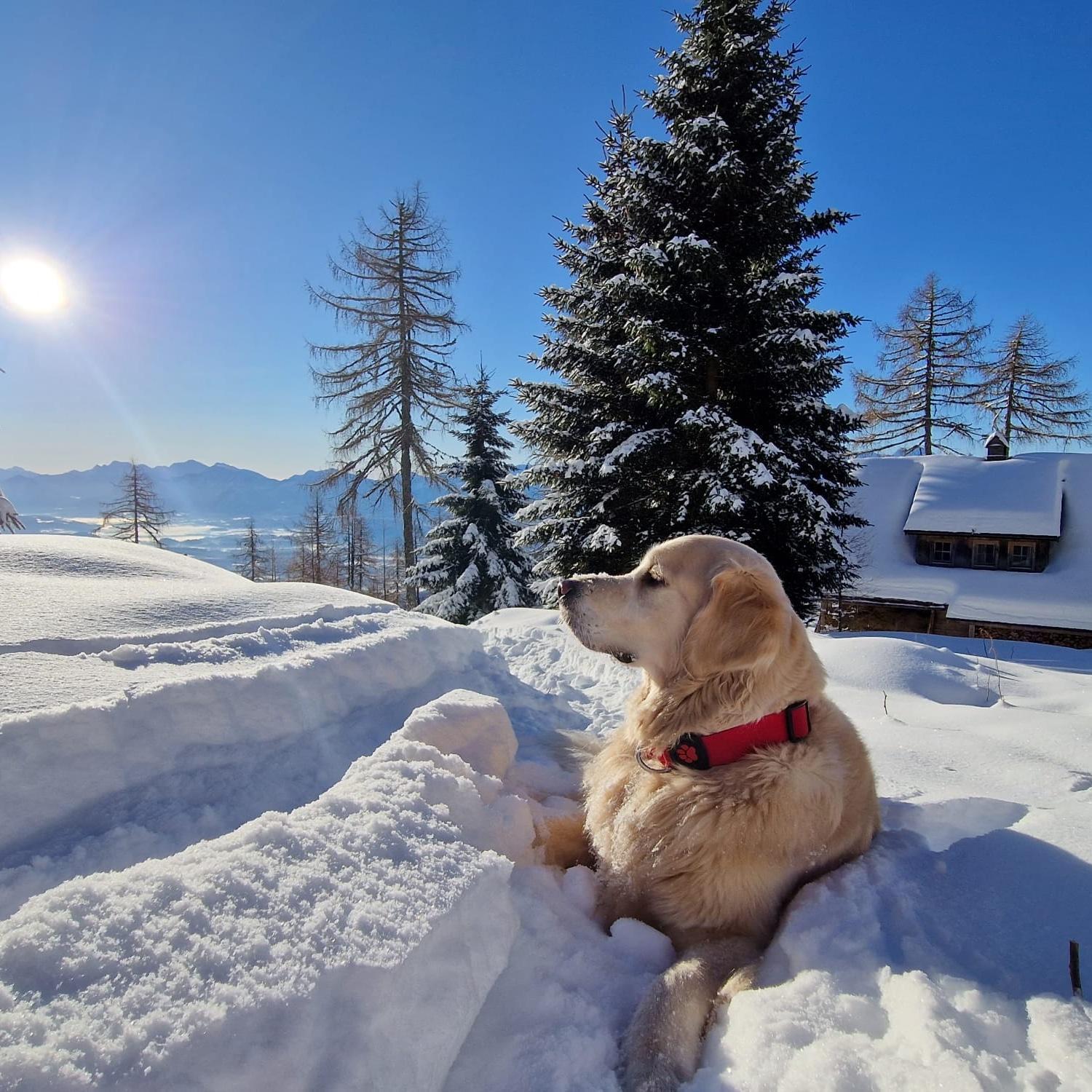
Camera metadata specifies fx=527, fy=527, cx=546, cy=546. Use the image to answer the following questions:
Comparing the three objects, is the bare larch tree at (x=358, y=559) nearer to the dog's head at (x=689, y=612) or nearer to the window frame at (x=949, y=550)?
the window frame at (x=949, y=550)

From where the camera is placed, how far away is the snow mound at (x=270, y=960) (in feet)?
2.83

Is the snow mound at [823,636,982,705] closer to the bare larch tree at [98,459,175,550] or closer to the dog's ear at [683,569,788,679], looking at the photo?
the dog's ear at [683,569,788,679]

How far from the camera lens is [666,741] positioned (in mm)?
2178

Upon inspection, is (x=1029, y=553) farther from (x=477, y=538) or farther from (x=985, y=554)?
(x=477, y=538)

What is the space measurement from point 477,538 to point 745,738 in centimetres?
1627

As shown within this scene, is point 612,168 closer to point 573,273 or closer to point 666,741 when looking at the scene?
point 573,273

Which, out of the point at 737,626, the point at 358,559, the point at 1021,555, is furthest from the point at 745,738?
the point at 358,559

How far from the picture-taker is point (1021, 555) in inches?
711

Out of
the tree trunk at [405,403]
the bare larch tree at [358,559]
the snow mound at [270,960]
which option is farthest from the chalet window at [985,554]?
the bare larch tree at [358,559]

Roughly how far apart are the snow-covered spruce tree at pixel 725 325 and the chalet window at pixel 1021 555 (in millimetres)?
12034

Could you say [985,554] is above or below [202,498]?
below

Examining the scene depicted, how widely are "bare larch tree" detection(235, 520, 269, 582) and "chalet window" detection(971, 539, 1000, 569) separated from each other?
3770 cm

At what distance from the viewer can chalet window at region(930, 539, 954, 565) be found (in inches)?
749

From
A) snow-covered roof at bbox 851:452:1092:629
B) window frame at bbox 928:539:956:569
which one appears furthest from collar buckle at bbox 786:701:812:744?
window frame at bbox 928:539:956:569
